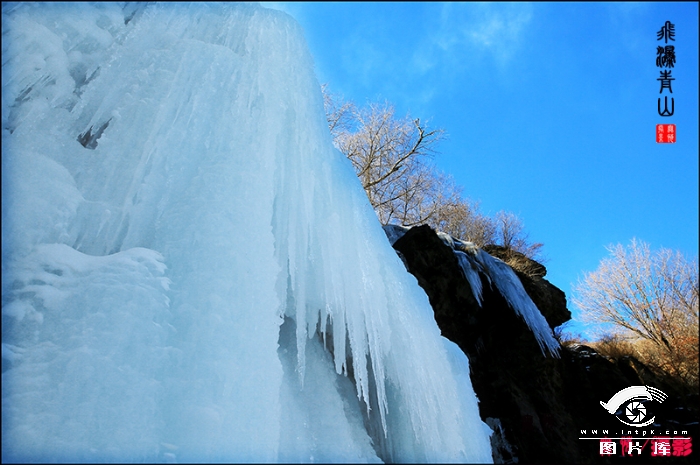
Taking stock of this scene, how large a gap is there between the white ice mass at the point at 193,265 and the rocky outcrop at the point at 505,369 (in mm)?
3383

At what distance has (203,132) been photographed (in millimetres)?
2750

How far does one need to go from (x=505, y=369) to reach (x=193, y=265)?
616 cm

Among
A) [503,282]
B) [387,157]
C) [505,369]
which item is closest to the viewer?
[505,369]

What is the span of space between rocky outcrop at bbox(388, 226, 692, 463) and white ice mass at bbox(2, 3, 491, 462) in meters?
3.38

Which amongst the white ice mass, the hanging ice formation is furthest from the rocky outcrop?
the white ice mass

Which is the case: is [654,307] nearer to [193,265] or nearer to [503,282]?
[503,282]

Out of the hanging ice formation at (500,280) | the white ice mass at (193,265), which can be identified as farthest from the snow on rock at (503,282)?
the white ice mass at (193,265)

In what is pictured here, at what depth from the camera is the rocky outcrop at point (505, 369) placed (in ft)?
20.0

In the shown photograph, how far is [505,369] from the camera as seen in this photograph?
680 cm

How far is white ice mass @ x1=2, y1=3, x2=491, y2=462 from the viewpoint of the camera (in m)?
1.79

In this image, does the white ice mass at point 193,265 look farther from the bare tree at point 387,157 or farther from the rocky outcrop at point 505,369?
the bare tree at point 387,157

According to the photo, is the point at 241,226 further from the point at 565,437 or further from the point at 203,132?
the point at 565,437

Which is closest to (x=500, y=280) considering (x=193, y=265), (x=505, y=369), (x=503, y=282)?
(x=503, y=282)

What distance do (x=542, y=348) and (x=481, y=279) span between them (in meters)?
1.66
